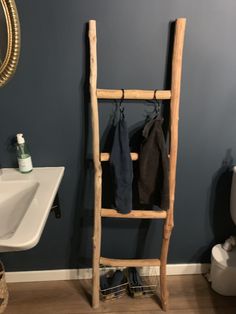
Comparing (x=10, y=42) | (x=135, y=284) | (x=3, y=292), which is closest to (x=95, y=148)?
(x=10, y=42)

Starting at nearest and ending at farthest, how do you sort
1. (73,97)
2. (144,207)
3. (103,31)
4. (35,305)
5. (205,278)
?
(103,31) → (73,97) → (144,207) → (35,305) → (205,278)

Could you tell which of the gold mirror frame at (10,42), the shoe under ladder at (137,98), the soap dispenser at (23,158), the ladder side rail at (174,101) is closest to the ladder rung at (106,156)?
the shoe under ladder at (137,98)

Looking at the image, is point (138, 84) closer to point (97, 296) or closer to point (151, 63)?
point (151, 63)

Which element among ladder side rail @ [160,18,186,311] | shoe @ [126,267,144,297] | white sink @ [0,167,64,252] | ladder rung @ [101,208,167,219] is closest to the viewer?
white sink @ [0,167,64,252]

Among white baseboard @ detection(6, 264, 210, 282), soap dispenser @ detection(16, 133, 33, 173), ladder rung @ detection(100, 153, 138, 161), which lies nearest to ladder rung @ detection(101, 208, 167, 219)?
ladder rung @ detection(100, 153, 138, 161)

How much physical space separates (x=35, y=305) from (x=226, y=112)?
1.42 m

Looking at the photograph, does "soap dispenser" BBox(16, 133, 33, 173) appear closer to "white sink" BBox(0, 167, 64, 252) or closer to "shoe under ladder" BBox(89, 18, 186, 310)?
"white sink" BBox(0, 167, 64, 252)

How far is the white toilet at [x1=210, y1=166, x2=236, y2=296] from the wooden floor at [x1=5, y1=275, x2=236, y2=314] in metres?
0.06

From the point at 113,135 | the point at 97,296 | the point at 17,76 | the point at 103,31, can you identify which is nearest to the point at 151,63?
the point at 103,31

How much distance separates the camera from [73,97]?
122cm

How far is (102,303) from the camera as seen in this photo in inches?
59.8

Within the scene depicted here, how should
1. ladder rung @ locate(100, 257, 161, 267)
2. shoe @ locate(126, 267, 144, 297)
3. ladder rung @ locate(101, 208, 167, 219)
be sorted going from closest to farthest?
ladder rung @ locate(101, 208, 167, 219) < ladder rung @ locate(100, 257, 161, 267) < shoe @ locate(126, 267, 144, 297)

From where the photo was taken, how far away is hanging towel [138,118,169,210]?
1.20 m

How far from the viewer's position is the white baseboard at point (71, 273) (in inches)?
63.8
